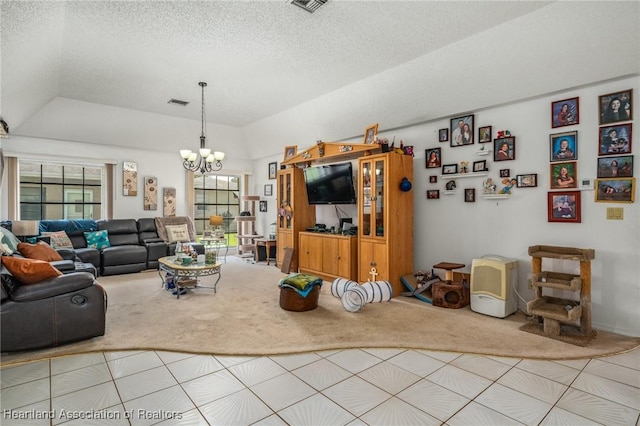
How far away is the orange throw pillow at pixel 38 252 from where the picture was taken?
14.0ft

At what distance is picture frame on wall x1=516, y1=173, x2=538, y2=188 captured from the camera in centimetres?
383

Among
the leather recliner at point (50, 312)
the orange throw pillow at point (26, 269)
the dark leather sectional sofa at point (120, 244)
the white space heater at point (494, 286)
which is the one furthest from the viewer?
the dark leather sectional sofa at point (120, 244)

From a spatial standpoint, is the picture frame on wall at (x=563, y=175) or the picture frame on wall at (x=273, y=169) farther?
the picture frame on wall at (x=273, y=169)

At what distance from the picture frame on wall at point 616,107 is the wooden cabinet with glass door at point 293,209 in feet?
14.1

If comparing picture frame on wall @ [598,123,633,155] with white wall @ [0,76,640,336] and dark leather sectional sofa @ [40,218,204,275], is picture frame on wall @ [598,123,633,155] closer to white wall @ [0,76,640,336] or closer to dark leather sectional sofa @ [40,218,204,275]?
white wall @ [0,76,640,336]

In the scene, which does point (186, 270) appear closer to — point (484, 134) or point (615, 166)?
point (484, 134)

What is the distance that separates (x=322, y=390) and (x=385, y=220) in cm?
269

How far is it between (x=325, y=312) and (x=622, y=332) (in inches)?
116

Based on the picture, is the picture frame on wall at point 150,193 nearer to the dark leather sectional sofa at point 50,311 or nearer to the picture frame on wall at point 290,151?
the picture frame on wall at point 290,151

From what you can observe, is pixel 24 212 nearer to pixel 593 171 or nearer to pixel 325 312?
pixel 325 312

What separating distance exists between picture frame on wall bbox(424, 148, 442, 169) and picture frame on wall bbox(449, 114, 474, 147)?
0.73 ft

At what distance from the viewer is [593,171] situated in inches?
135

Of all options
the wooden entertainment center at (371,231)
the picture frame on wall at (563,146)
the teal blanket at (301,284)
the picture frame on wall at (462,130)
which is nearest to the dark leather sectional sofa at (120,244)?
the wooden entertainment center at (371,231)

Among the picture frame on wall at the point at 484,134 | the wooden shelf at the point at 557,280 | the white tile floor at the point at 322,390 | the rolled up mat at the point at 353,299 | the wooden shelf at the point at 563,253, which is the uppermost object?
the picture frame on wall at the point at 484,134
